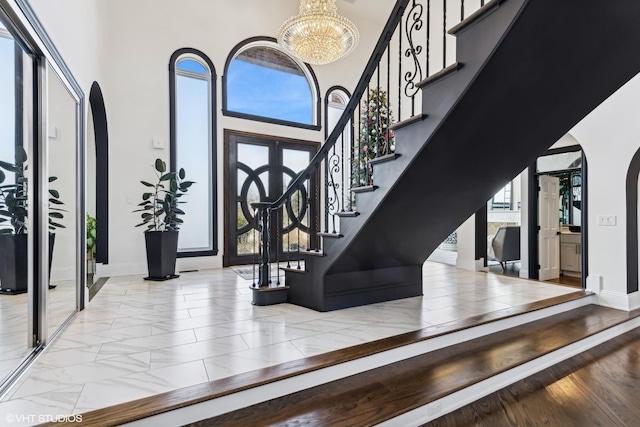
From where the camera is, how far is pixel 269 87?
640 centimetres

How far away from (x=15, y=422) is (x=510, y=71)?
2.95 m

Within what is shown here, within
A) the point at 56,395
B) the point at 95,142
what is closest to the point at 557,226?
the point at 56,395

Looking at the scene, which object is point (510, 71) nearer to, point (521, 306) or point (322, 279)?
point (322, 279)

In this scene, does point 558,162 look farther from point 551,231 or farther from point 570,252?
point 570,252

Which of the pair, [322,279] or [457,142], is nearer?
[457,142]

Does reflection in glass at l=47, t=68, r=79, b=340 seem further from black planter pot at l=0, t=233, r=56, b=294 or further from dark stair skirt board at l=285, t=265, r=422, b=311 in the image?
dark stair skirt board at l=285, t=265, r=422, b=311

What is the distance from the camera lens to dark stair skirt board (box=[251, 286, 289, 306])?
3.42m

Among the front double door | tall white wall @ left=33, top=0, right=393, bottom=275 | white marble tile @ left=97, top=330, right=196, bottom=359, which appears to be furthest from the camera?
the front double door

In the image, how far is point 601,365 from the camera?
2.65 metres

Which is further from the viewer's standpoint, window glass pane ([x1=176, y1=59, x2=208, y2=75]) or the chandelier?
window glass pane ([x1=176, y1=59, x2=208, y2=75])

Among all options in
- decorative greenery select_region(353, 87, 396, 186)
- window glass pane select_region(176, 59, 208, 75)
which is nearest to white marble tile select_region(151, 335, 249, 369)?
decorative greenery select_region(353, 87, 396, 186)

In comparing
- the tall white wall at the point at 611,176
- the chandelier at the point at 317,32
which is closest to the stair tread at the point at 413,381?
the tall white wall at the point at 611,176

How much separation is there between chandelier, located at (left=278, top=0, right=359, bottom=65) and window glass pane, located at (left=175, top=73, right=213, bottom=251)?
76.1 inches

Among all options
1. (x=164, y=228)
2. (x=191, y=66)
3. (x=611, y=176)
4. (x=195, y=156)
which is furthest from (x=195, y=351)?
(x=191, y=66)
